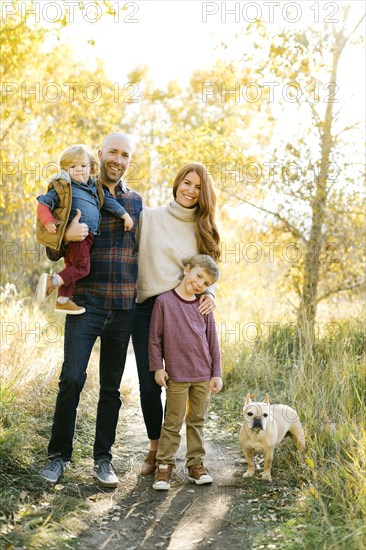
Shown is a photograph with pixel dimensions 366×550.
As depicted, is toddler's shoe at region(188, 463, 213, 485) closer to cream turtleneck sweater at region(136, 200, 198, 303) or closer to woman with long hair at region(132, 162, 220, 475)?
woman with long hair at region(132, 162, 220, 475)

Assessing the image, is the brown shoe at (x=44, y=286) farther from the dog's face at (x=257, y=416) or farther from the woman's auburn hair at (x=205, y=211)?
the dog's face at (x=257, y=416)

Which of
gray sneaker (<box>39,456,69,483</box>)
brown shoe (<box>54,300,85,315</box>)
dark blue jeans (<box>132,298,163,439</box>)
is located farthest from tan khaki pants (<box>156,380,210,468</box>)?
brown shoe (<box>54,300,85,315</box>)

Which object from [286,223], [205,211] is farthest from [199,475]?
[286,223]

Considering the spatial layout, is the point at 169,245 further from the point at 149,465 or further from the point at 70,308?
the point at 149,465

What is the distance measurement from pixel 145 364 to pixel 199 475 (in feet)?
2.70

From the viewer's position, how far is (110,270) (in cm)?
392

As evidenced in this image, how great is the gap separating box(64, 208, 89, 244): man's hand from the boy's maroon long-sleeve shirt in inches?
27.6

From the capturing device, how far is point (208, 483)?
419 cm

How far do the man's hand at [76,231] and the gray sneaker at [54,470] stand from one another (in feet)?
4.55

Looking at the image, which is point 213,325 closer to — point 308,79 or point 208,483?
point 208,483

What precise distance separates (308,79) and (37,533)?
19.6ft

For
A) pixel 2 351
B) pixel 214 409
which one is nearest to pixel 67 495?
pixel 2 351

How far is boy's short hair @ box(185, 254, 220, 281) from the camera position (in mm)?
4039

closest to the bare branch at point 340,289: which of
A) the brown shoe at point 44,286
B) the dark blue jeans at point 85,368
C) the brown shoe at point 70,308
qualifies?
the dark blue jeans at point 85,368
